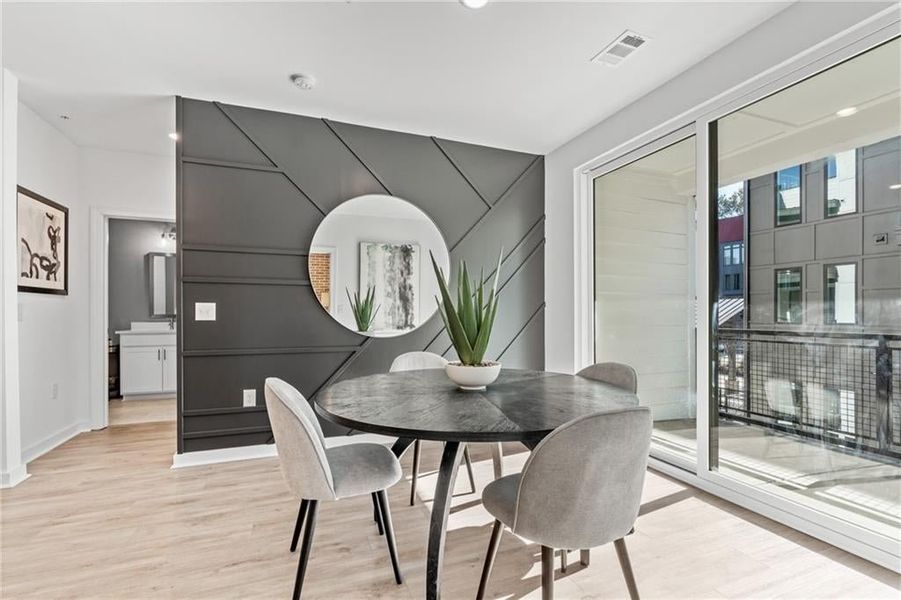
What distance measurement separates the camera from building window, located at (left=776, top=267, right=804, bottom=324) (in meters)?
2.20

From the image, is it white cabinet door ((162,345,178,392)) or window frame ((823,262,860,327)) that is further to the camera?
white cabinet door ((162,345,178,392))

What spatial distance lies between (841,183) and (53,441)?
17.8 feet

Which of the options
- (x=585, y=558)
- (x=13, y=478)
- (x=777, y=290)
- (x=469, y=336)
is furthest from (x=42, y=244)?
(x=777, y=290)

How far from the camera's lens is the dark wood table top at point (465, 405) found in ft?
4.14

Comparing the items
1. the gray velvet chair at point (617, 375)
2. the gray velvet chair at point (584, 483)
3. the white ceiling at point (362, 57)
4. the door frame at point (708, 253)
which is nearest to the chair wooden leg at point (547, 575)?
the gray velvet chair at point (584, 483)

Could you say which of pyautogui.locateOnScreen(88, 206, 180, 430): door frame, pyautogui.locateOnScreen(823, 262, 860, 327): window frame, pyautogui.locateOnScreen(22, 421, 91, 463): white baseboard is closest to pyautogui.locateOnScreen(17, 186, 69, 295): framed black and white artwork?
pyautogui.locateOnScreen(88, 206, 180, 430): door frame

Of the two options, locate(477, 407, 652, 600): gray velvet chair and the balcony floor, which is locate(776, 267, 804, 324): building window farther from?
locate(477, 407, 652, 600): gray velvet chair

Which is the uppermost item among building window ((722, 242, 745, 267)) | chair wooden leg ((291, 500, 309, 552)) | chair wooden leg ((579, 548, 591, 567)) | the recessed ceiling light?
the recessed ceiling light

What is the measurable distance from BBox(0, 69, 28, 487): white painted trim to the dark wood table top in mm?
2342

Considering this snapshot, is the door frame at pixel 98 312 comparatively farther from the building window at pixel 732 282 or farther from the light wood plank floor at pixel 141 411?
the building window at pixel 732 282

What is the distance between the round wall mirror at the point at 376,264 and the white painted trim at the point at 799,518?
228 cm

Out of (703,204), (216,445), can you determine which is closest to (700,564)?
(703,204)

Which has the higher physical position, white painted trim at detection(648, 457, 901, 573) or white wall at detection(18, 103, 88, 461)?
white wall at detection(18, 103, 88, 461)

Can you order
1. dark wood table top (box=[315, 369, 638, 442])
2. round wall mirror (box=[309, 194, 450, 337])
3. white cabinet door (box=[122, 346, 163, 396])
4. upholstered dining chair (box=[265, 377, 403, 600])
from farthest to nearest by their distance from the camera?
white cabinet door (box=[122, 346, 163, 396]), round wall mirror (box=[309, 194, 450, 337]), upholstered dining chair (box=[265, 377, 403, 600]), dark wood table top (box=[315, 369, 638, 442])
